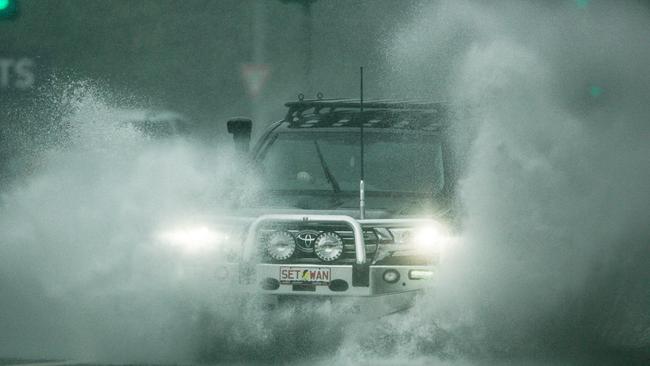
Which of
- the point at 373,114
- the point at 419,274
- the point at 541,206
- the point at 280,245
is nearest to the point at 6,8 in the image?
the point at 373,114

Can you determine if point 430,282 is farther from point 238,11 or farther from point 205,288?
point 238,11

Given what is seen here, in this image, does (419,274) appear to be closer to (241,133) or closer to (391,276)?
(391,276)

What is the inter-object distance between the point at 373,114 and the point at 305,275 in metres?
2.69

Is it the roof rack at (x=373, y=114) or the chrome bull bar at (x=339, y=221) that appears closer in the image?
the chrome bull bar at (x=339, y=221)

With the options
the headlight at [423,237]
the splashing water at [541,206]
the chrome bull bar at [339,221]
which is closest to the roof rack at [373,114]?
the splashing water at [541,206]

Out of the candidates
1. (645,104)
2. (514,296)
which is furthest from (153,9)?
(514,296)

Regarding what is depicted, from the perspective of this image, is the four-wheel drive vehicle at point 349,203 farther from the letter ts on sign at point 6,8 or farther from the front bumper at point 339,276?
the letter ts on sign at point 6,8

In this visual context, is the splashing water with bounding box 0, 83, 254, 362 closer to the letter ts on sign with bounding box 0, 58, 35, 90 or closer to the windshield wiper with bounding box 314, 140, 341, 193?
the windshield wiper with bounding box 314, 140, 341, 193

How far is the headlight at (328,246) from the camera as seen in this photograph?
10.9 m

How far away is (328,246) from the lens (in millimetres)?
10883

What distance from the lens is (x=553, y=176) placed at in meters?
12.6

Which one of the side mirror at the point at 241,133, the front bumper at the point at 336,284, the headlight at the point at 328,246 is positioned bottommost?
the front bumper at the point at 336,284

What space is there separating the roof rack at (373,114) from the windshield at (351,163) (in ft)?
0.57

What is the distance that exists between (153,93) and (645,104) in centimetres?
2504
